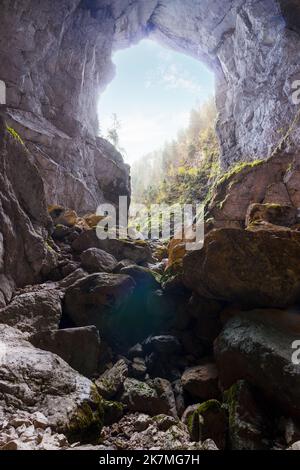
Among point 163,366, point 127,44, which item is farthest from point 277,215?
point 127,44

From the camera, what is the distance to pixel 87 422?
14.9 ft

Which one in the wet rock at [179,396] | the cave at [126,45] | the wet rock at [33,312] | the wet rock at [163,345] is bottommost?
the wet rock at [179,396]

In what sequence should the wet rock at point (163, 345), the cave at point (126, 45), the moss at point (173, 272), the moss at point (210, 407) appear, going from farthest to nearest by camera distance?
the cave at point (126, 45) < the moss at point (173, 272) < the wet rock at point (163, 345) < the moss at point (210, 407)

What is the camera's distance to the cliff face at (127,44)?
19.9 meters

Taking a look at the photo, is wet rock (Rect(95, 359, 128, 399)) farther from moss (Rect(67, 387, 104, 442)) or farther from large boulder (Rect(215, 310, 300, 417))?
large boulder (Rect(215, 310, 300, 417))

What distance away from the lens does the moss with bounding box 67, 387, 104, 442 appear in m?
4.27

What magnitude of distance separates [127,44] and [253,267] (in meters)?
36.6

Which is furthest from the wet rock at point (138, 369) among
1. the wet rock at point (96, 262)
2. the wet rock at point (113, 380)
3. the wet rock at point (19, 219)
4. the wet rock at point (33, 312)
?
the wet rock at point (19, 219)

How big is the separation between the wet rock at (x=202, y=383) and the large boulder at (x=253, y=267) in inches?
77.9

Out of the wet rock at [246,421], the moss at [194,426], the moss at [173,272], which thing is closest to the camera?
the wet rock at [246,421]

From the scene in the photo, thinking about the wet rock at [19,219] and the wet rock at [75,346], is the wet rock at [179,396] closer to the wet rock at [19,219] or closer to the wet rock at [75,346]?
the wet rock at [75,346]

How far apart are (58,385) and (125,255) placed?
7208mm

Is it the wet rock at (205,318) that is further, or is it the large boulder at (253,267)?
the wet rock at (205,318)

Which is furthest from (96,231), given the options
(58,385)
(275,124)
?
(275,124)
